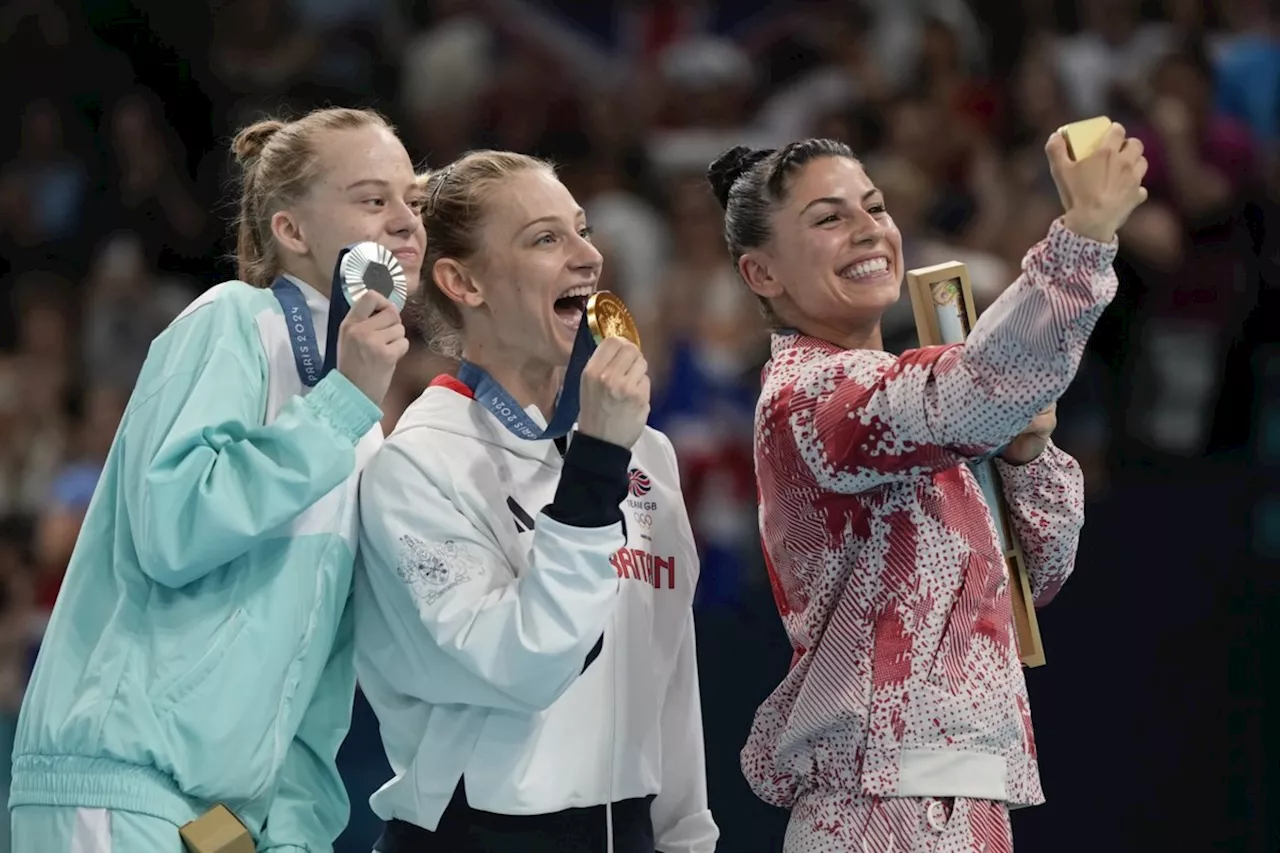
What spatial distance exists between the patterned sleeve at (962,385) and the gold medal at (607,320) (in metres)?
0.27

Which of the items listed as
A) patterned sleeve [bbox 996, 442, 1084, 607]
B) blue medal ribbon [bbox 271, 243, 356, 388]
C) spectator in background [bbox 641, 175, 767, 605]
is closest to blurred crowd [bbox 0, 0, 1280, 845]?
spectator in background [bbox 641, 175, 767, 605]

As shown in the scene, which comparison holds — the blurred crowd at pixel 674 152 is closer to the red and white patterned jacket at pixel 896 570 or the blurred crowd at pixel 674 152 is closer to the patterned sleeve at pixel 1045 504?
the patterned sleeve at pixel 1045 504

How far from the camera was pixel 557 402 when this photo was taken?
266 cm

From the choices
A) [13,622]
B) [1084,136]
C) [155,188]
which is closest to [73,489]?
[13,622]

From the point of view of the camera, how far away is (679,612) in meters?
2.70

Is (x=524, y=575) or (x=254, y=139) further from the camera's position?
(x=254, y=139)

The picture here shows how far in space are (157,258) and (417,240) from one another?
12.8ft

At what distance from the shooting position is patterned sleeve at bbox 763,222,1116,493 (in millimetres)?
2154

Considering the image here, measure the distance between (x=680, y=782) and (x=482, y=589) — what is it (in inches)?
21.4

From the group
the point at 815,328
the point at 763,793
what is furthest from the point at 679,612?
the point at 815,328

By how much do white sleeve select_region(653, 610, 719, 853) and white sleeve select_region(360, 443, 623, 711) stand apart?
0.35 m

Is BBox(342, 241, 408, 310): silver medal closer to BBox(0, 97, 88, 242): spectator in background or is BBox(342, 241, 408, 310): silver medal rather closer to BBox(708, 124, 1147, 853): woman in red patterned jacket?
BBox(708, 124, 1147, 853): woman in red patterned jacket

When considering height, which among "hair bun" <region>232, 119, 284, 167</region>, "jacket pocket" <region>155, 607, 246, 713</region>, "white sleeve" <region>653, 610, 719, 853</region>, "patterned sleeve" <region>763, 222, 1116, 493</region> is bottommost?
"white sleeve" <region>653, 610, 719, 853</region>

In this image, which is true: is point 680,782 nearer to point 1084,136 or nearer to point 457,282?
point 457,282
